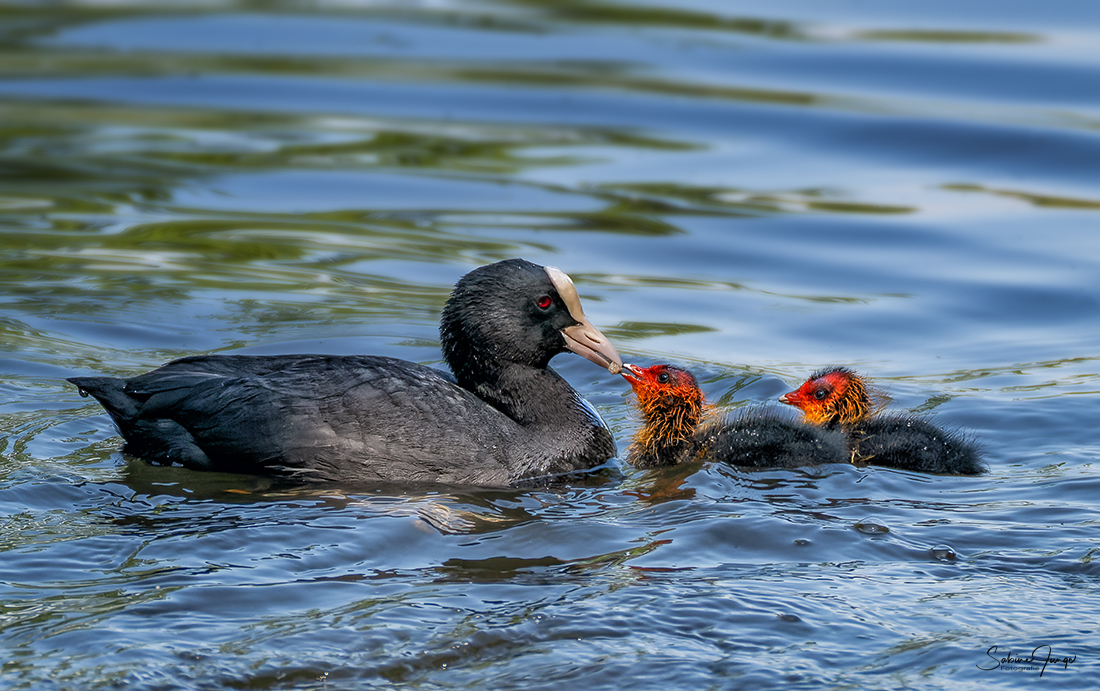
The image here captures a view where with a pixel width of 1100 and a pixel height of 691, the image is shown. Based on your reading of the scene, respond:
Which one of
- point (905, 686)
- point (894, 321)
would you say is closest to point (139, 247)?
point (894, 321)

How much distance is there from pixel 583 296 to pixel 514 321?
361 centimetres

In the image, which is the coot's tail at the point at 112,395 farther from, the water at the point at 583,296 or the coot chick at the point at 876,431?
the coot chick at the point at 876,431

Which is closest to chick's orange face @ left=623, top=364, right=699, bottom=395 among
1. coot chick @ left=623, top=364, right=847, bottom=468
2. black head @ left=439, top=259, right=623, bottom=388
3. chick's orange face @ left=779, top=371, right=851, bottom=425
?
coot chick @ left=623, top=364, right=847, bottom=468

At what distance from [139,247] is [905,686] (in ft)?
29.1

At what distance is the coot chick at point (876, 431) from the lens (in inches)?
301

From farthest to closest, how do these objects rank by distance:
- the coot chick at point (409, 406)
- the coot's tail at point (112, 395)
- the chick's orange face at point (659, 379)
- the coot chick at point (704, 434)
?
the chick's orange face at point (659, 379) → the coot chick at point (704, 434) → the coot's tail at point (112, 395) → the coot chick at point (409, 406)

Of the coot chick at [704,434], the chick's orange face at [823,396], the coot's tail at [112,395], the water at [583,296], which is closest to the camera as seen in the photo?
the water at [583,296]

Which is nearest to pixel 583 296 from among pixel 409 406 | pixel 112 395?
pixel 409 406

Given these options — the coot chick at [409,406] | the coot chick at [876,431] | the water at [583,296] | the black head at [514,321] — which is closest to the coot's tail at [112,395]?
the coot chick at [409,406]

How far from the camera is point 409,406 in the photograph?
738 centimetres

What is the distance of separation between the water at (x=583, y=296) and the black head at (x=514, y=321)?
0.92 metres

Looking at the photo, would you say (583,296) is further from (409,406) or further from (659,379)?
(409,406)

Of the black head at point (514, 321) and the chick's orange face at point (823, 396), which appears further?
the chick's orange face at point (823, 396)

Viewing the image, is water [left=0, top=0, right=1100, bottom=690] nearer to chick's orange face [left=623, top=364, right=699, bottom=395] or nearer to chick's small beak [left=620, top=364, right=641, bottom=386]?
chick's orange face [left=623, top=364, right=699, bottom=395]
